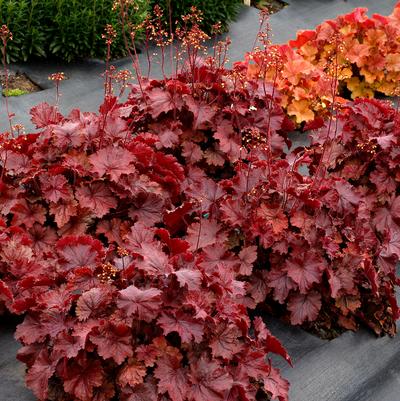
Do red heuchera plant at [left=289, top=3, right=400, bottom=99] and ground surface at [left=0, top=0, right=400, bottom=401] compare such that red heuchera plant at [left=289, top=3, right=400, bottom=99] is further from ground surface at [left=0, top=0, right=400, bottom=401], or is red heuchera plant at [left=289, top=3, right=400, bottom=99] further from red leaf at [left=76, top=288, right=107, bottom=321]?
red leaf at [left=76, top=288, right=107, bottom=321]

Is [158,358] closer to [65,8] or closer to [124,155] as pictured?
[124,155]

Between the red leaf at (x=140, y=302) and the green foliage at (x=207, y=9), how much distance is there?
12.7 ft

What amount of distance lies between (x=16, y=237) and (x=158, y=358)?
801 mm

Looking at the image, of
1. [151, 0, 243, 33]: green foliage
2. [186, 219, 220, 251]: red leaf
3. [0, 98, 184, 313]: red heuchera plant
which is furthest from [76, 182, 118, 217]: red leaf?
[151, 0, 243, 33]: green foliage

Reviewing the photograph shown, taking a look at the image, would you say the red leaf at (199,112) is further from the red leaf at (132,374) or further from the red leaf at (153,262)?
the red leaf at (132,374)

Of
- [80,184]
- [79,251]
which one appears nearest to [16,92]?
[80,184]

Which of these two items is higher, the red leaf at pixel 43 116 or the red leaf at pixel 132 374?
the red leaf at pixel 43 116

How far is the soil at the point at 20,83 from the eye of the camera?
15.2 feet

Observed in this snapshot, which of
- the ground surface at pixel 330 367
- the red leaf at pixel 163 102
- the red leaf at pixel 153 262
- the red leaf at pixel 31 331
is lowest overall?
the ground surface at pixel 330 367

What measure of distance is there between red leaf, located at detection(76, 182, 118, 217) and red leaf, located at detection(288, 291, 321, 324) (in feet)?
2.76

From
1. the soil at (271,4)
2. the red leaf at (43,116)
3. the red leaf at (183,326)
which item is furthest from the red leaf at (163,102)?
the soil at (271,4)

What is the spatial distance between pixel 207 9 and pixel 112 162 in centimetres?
341

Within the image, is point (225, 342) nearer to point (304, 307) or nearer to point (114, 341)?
point (114, 341)

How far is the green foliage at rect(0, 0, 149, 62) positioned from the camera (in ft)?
15.8
